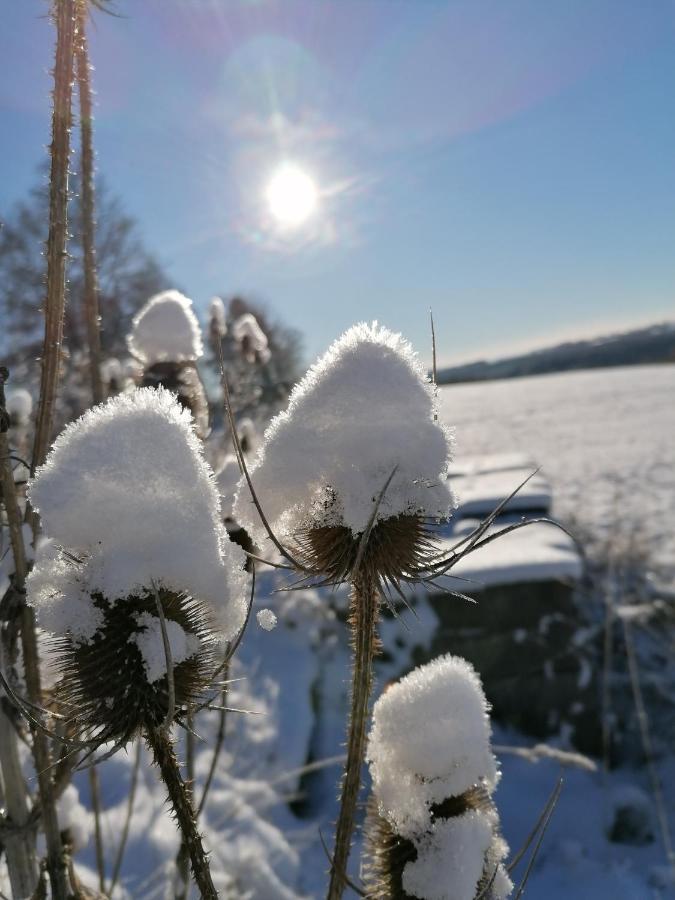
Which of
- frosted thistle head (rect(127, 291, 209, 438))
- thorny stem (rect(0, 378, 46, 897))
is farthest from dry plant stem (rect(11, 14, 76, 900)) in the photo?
frosted thistle head (rect(127, 291, 209, 438))

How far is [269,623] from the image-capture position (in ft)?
2.54

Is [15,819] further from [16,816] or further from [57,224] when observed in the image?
[57,224]

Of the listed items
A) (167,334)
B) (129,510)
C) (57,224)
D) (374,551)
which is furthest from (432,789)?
(167,334)

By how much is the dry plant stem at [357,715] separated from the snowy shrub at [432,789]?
14cm

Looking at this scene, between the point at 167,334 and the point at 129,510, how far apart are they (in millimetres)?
990

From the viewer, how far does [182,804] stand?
713 millimetres

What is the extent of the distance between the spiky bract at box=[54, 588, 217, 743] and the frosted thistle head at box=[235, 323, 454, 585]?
0.18 meters

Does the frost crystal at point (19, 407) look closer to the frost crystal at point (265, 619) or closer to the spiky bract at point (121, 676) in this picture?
the spiky bract at point (121, 676)

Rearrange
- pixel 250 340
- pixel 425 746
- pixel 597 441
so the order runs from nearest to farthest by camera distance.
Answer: pixel 425 746
pixel 250 340
pixel 597 441

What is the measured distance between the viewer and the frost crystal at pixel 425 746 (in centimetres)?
97

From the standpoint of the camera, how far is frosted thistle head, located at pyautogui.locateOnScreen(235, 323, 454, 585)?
794mm

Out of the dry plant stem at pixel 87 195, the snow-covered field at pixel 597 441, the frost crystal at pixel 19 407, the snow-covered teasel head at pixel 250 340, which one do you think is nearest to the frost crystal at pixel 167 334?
the dry plant stem at pixel 87 195

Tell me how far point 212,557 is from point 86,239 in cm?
83

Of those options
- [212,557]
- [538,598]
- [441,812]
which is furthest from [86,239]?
[538,598]
